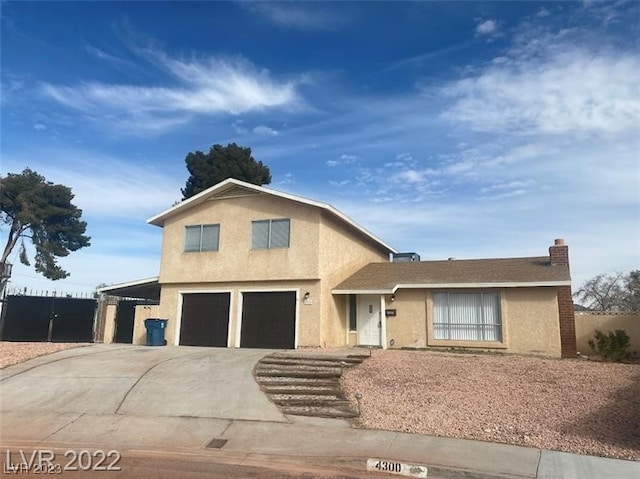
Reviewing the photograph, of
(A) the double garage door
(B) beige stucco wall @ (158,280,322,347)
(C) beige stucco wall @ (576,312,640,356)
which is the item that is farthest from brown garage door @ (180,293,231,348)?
(C) beige stucco wall @ (576,312,640,356)

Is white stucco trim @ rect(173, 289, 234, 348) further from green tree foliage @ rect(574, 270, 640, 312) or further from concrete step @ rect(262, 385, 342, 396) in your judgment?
green tree foliage @ rect(574, 270, 640, 312)

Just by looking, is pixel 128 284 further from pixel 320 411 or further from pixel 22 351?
pixel 320 411

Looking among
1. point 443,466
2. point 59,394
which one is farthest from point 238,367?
point 443,466

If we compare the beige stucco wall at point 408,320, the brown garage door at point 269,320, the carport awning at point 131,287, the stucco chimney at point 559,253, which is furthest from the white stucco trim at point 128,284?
the stucco chimney at point 559,253

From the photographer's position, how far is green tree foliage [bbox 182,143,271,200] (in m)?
36.5

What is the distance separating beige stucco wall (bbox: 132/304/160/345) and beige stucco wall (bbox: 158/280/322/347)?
1.52 ft

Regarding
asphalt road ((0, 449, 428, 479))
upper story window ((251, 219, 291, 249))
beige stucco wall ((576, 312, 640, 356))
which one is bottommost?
asphalt road ((0, 449, 428, 479))

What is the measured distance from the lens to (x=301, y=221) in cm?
1864

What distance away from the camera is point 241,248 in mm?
19469

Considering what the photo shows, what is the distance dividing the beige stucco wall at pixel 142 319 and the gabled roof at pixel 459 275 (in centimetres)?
786

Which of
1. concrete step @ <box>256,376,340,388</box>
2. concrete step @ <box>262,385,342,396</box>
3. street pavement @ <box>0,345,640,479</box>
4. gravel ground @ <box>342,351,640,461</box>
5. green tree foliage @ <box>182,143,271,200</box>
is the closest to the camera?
street pavement @ <box>0,345,640,479</box>

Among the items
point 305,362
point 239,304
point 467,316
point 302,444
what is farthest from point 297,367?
point 467,316

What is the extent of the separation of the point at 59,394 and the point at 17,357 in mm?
4626

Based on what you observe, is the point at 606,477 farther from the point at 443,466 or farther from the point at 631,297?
the point at 631,297
